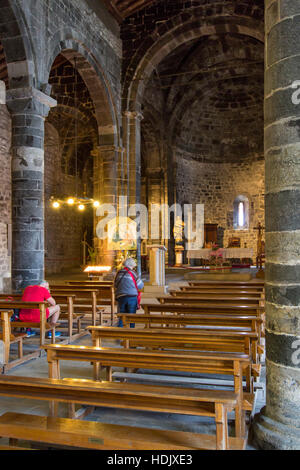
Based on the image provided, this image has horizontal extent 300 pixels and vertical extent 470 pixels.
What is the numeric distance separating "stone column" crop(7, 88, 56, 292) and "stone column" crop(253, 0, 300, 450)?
6005mm

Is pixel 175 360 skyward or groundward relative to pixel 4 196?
groundward

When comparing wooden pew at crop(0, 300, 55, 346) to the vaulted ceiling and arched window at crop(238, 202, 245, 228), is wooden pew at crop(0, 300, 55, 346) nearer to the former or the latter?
the vaulted ceiling

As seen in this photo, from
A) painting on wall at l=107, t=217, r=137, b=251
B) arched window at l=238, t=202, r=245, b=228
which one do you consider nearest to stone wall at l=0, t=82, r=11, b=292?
painting on wall at l=107, t=217, r=137, b=251

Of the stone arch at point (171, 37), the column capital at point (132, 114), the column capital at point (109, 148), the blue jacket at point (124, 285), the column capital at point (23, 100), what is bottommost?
the blue jacket at point (124, 285)

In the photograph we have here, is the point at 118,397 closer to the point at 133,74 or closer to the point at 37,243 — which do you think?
the point at 37,243

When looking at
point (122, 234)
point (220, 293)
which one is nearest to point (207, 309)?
point (220, 293)

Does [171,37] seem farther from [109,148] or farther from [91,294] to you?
[91,294]

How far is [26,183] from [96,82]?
5.85 metres

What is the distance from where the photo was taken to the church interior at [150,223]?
298 centimetres

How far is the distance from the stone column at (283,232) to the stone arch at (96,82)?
8.08 metres

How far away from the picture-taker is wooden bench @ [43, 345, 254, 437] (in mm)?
3162

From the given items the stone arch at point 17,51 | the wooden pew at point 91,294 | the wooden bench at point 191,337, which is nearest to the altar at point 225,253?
the wooden pew at point 91,294

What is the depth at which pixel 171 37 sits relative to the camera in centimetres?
1345

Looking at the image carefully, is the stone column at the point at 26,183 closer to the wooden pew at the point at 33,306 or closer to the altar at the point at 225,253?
the wooden pew at the point at 33,306
